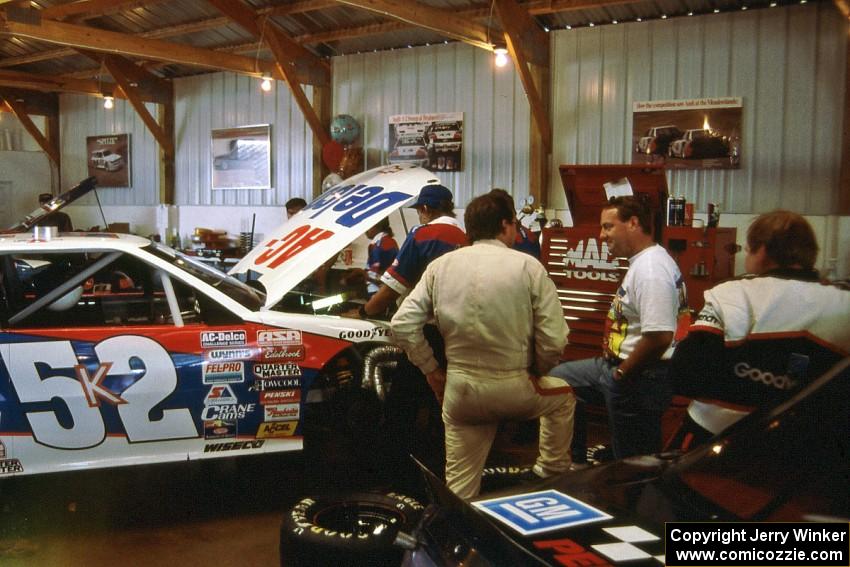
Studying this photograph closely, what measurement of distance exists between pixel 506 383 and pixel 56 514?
283 cm

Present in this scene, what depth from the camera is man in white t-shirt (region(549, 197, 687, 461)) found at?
3258 millimetres

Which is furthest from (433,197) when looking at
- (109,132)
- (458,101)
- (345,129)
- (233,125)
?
(109,132)

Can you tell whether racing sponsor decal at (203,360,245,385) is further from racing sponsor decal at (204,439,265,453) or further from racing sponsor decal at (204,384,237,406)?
racing sponsor decal at (204,439,265,453)

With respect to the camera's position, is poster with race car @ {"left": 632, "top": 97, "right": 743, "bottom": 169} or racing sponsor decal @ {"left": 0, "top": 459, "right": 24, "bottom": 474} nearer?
racing sponsor decal @ {"left": 0, "top": 459, "right": 24, "bottom": 474}

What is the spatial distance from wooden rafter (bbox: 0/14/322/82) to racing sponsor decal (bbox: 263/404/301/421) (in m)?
7.62

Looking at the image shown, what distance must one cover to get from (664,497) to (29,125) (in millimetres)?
17806

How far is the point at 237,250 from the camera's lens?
12.9 meters

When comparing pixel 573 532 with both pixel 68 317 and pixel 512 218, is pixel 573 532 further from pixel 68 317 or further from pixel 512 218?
pixel 68 317

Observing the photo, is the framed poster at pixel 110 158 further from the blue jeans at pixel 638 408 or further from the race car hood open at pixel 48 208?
the blue jeans at pixel 638 408

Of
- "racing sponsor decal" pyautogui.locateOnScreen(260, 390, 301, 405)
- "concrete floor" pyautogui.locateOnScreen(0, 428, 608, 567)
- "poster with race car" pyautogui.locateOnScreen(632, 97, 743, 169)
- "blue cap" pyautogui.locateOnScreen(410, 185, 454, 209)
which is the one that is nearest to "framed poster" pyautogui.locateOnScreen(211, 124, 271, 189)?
"poster with race car" pyautogui.locateOnScreen(632, 97, 743, 169)

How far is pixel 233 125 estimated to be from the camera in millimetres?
13508

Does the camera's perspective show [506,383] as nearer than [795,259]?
No

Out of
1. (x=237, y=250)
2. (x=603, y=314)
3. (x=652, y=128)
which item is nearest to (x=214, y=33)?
(x=237, y=250)

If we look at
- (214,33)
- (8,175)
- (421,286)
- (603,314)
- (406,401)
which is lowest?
(406,401)
